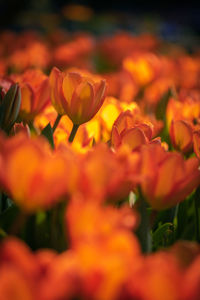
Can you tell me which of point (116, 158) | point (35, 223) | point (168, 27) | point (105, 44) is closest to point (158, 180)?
point (116, 158)

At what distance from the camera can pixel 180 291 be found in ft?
1.24

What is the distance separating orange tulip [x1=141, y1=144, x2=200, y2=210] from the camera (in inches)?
21.1

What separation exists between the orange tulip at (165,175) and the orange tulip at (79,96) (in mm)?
218

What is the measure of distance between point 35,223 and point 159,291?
0.24 meters

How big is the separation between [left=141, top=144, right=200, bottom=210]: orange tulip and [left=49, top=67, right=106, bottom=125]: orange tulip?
0.22 m

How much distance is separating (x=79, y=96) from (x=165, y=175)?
262 mm

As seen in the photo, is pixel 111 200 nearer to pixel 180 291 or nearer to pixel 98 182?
pixel 98 182

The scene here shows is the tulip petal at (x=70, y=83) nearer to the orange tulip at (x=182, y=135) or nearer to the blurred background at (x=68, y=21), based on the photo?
the orange tulip at (x=182, y=135)

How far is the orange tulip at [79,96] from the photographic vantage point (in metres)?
0.74

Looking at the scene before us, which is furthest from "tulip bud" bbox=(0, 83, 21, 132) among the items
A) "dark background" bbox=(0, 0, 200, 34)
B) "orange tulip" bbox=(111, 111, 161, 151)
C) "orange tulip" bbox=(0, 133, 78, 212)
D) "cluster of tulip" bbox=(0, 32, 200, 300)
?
"dark background" bbox=(0, 0, 200, 34)

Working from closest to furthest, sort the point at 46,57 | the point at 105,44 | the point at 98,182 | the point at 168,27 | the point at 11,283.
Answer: the point at 11,283, the point at 98,182, the point at 46,57, the point at 105,44, the point at 168,27

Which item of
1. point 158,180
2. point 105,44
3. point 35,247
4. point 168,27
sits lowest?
point 168,27

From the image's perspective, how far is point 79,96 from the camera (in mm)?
743

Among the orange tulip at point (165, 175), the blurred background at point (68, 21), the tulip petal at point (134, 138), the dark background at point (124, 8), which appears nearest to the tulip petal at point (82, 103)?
the tulip petal at point (134, 138)
